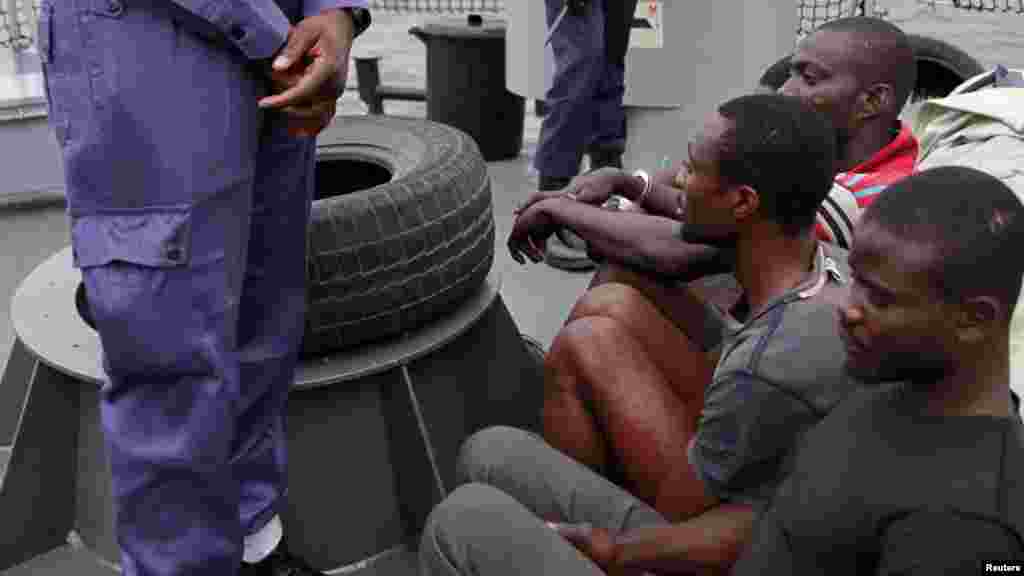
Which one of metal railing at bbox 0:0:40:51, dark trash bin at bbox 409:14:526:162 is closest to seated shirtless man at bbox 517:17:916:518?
dark trash bin at bbox 409:14:526:162

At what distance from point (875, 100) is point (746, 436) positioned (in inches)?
36.7

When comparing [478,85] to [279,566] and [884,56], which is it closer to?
[884,56]

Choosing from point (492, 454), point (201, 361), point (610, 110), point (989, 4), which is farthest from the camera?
point (989, 4)

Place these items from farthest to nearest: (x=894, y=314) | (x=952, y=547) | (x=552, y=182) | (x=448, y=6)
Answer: (x=448, y=6) → (x=552, y=182) → (x=894, y=314) → (x=952, y=547)

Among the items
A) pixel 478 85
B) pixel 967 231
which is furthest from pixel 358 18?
pixel 478 85

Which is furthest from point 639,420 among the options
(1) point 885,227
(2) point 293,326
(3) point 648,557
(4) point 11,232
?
(4) point 11,232

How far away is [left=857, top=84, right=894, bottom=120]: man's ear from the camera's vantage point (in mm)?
2186

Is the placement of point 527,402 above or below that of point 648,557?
below

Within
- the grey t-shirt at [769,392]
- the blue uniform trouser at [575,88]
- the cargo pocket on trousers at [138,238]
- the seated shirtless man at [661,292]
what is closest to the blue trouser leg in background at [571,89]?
the blue uniform trouser at [575,88]

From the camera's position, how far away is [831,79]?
2.18m

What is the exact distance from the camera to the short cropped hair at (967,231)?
125cm

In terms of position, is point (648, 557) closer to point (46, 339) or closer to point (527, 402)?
point (527, 402)

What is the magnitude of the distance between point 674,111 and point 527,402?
232cm

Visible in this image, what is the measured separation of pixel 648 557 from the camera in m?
1.68
